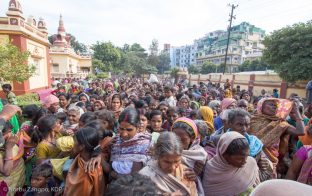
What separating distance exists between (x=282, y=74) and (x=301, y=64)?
1464mm

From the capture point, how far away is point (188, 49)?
297ft

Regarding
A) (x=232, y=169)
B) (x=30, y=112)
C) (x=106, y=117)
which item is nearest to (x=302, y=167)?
(x=232, y=169)

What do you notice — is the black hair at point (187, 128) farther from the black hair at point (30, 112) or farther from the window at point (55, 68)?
the window at point (55, 68)

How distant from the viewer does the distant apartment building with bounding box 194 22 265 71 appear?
57656 millimetres

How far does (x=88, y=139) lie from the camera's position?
1877 millimetres

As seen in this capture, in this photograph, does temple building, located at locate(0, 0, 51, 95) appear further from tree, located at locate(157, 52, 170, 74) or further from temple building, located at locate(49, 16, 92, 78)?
tree, located at locate(157, 52, 170, 74)

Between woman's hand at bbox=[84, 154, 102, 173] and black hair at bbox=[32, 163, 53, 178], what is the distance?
2.05 feet

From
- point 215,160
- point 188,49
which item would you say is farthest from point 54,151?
point 188,49

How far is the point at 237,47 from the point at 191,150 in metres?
64.0

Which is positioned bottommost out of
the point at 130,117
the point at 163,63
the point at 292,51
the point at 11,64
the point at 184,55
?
the point at 130,117

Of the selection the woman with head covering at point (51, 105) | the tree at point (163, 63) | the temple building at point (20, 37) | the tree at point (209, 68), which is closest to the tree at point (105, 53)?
the tree at point (209, 68)

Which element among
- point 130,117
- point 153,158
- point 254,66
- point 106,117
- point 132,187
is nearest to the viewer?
point 132,187

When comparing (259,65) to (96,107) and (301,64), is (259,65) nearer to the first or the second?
(301,64)

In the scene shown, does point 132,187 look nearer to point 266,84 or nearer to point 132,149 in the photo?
point 132,149
